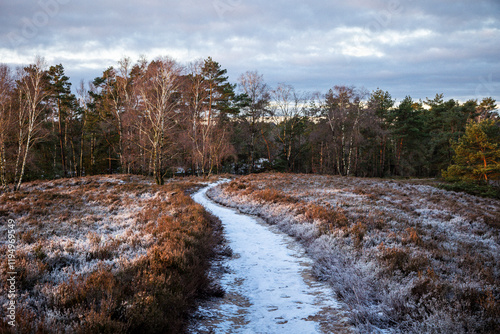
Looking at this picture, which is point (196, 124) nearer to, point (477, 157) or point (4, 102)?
point (4, 102)

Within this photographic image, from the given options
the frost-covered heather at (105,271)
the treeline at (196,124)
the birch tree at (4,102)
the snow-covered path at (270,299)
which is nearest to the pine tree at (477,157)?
the treeline at (196,124)

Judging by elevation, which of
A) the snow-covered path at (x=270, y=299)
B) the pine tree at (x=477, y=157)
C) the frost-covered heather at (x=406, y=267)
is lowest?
the snow-covered path at (x=270, y=299)

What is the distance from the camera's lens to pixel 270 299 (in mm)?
4820

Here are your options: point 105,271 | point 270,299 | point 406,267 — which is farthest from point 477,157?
point 105,271

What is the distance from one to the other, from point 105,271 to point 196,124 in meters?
28.4

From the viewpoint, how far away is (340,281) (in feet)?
17.2

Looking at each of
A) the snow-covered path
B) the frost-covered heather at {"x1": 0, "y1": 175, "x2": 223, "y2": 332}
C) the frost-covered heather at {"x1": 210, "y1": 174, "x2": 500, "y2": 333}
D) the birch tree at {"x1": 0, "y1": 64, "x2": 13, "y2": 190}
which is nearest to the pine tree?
the frost-covered heather at {"x1": 210, "y1": 174, "x2": 500, "y2": 333}

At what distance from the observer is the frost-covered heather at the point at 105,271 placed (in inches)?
124

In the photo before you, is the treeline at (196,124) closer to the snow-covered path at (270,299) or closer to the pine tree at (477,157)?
the pine tree at (477,157)

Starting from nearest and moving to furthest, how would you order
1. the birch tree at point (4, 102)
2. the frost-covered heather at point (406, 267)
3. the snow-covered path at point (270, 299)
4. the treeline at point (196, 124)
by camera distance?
1. the frost-covered heather at point (406, 267)
2. the snow-covered path at point (270, 299)
3. the birch tree at point (4, 102)
4. the treeline at point (196, 124)

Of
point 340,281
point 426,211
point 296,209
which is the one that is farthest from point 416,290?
point 426,211

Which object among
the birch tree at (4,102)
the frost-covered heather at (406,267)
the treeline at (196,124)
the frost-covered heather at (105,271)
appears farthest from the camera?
the treeline at (196,124)

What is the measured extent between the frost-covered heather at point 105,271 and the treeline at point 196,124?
39.1 feet

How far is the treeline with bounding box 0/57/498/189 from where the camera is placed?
2438cm
